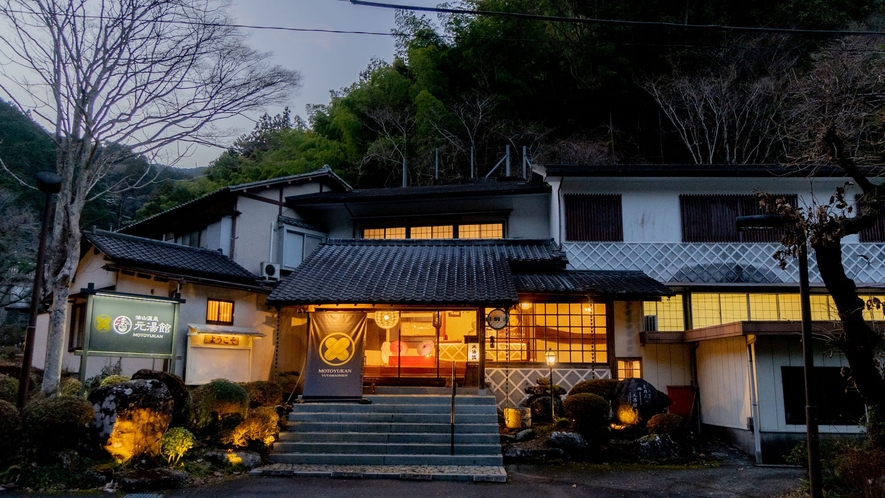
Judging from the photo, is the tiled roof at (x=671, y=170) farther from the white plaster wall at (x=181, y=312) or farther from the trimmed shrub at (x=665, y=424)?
the white plaster wall at (x=181, y=312)

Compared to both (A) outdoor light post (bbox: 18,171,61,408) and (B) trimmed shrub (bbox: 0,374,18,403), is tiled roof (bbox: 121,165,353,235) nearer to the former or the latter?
(B) trimmed shrub (bbox: 0,374,18,403)

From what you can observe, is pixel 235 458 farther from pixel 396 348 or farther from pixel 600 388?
pixel 600 388

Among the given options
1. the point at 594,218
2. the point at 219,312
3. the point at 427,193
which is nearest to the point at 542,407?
the point at 594,218

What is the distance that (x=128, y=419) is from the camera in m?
10.0

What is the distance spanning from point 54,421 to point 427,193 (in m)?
12.5

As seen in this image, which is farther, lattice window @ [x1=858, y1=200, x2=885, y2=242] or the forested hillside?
the forested hillside

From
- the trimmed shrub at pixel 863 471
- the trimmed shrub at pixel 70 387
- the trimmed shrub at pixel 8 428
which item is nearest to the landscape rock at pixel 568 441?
the trimmed shrub at pixel 863 471

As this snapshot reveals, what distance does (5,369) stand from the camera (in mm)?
15609

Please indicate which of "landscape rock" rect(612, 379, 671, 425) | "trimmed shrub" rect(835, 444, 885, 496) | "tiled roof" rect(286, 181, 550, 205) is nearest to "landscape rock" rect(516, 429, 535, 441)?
"landscape rock" rect(612, 379, 671, 425)

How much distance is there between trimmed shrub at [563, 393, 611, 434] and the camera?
41.3ft

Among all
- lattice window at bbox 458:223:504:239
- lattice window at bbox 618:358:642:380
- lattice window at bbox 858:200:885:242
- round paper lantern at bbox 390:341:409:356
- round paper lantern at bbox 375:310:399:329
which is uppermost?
lattice window at bbox 458:223:504:239

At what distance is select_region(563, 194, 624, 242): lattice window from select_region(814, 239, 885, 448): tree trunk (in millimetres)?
9853

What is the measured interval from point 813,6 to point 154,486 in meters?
33.2

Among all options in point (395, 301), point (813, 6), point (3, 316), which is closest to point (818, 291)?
point (395, 301)
